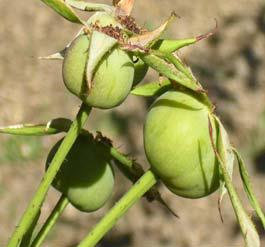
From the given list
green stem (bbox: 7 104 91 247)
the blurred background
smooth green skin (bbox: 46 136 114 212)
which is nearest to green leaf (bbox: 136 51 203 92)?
green stem (bbox: 7 104 91 247)

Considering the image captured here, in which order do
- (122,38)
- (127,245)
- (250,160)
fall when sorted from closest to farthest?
1. (122,38)
2. (127,245)
3. (250,160)

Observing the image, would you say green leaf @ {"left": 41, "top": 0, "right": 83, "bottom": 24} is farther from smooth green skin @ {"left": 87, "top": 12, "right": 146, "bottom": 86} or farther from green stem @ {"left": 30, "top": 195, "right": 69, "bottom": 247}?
green stem @ {"left": 30, "top": 195, "right": 69, "bottom": 247}

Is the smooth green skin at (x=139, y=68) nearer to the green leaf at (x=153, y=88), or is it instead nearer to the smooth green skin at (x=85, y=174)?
the green leaf at (x=153, y=88)

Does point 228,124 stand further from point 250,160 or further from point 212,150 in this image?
point 212,150

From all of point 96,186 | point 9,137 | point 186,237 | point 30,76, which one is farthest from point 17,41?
point 96,186

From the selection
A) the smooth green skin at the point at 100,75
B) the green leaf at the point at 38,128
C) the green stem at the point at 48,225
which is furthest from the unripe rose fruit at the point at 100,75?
the green stem at the point at 48,225

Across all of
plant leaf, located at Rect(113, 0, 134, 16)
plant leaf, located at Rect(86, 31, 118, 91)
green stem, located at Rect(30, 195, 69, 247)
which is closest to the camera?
plant leaf, located at Rect(86, 31, 118, 91)
